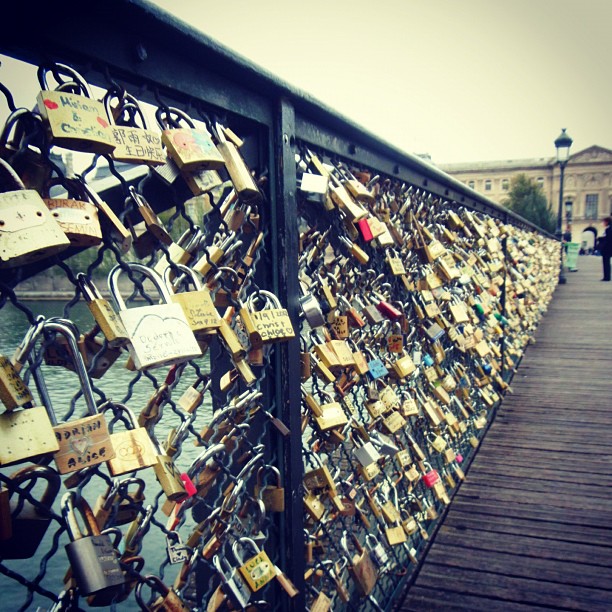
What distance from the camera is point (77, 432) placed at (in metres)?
0.75

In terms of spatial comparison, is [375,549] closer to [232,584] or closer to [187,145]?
[232,584]

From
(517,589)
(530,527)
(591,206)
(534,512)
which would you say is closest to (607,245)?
(534,512)

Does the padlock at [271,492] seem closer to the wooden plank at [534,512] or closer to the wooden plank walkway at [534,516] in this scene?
the wooden plank walkway at [534,516]

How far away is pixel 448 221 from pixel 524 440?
178cm

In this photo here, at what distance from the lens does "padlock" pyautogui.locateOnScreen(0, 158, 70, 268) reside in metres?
0.64

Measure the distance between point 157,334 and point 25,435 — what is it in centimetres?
23

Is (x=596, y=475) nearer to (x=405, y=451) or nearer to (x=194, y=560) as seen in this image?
(x=405, y=451)

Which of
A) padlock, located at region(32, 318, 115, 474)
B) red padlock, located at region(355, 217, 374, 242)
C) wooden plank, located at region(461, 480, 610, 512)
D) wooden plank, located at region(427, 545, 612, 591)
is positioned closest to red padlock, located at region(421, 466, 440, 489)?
wooden plank, located at region(427, 545, 612, 591)

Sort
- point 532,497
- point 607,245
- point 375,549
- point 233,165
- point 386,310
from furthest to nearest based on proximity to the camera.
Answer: point 607,245 → point 532,497 → point 386,310 → point 375,549 → point 233,165

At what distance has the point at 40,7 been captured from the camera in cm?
72

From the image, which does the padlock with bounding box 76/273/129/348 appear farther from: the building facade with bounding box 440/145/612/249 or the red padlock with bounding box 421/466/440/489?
the building facade with bounding box 440/145/612/249

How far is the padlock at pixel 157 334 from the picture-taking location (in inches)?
31.4

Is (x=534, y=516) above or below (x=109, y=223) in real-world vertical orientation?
below

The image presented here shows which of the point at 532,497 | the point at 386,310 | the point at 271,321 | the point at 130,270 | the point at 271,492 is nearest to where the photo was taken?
the point at 130,270
